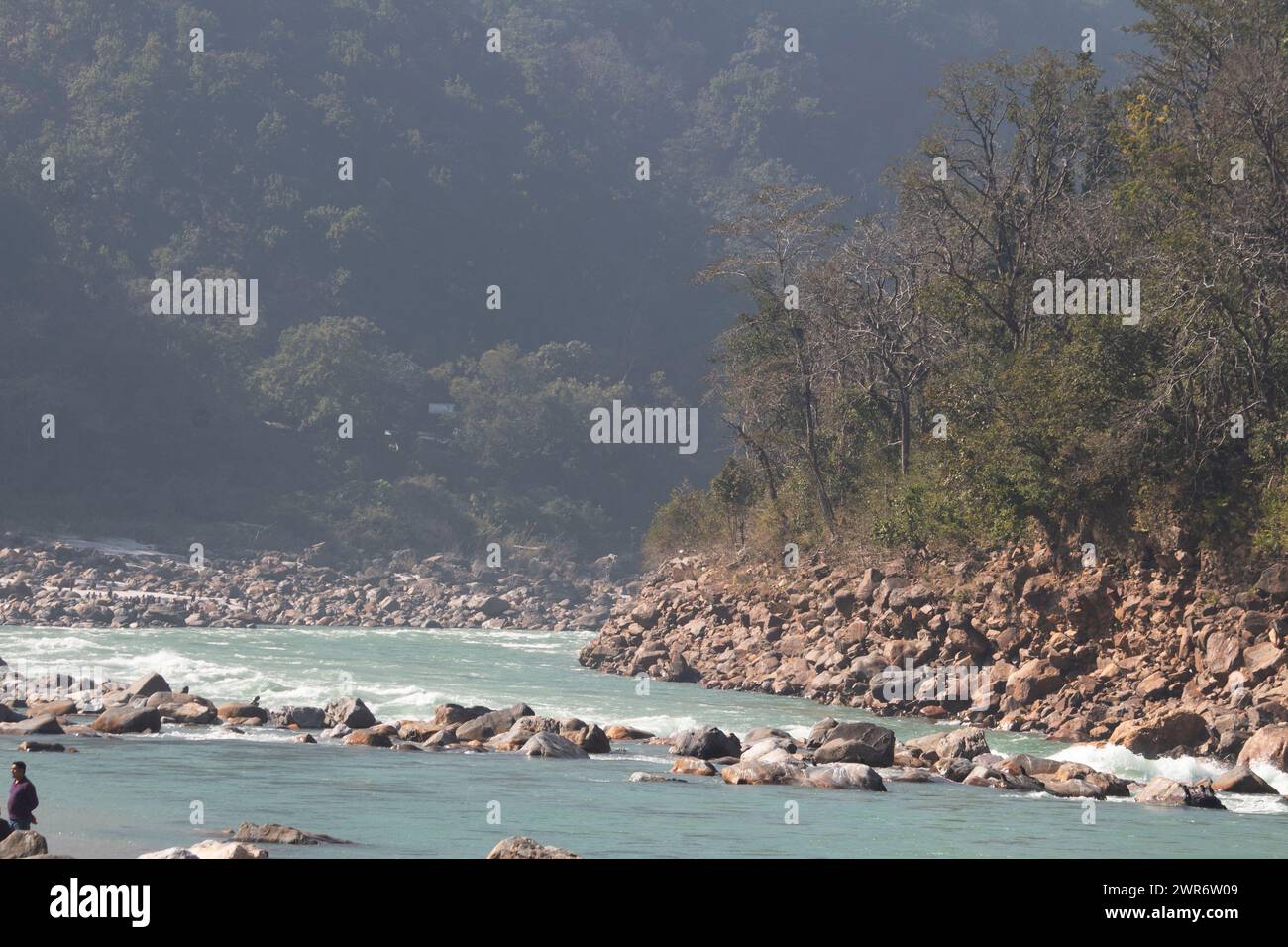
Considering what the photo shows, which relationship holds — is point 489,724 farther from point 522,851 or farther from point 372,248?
point 372,248

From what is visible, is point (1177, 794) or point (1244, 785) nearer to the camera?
point (1177, 794)

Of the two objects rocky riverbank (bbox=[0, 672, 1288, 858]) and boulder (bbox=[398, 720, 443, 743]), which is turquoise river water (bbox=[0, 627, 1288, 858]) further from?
boulder (bbox=[398, 720, 443, 743])

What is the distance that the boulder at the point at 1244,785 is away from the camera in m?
19.5

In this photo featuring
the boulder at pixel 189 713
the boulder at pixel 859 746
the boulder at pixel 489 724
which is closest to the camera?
the boulder at pixel 859 746

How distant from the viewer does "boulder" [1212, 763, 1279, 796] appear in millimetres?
19531

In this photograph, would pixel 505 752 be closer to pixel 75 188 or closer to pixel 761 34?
pixel 75 188

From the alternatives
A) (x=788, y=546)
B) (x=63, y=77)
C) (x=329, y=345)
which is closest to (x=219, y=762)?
(x=788, y=546)

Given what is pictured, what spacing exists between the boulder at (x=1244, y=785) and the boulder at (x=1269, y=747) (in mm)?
973

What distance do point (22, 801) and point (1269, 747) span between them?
1487 centimetres

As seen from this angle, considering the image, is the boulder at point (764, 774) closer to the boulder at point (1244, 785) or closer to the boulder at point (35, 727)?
the boulder at point (1244, 785)

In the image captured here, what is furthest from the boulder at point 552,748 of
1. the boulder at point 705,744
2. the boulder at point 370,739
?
the boulder at point 370,739

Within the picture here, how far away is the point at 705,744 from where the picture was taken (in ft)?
72.5

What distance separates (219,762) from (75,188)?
279ft

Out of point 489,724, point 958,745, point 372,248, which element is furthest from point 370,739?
point 372,248
